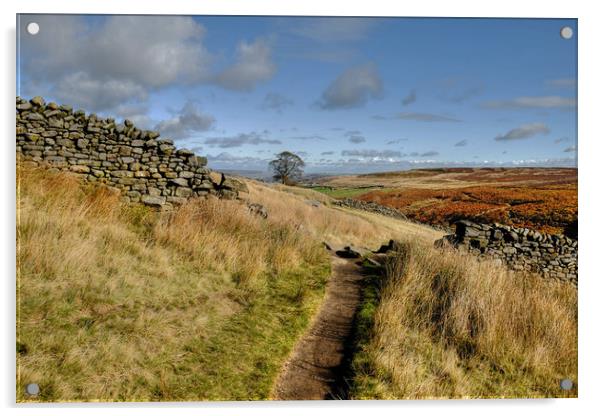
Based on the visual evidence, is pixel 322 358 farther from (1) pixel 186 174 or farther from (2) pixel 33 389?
(1) pixel 186 174

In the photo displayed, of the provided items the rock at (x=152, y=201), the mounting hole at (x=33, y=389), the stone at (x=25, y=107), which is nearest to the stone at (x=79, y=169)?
the rock at (x=152, y=201)

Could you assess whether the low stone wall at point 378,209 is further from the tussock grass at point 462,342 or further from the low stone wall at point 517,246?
the tussock grass at point 462,342

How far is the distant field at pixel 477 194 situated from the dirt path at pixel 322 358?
306 cm

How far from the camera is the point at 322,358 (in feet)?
15.4

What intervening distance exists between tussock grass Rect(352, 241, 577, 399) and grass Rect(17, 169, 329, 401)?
1066 mm

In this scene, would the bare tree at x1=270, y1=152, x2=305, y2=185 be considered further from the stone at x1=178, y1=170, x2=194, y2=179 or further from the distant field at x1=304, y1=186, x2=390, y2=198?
the stone at x1=178, y1=170, x2=194, y2=179

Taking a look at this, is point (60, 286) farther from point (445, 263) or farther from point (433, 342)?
point (445, 263)

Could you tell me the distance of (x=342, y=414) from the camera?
436 centimetres

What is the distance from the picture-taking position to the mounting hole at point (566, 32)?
516 cm

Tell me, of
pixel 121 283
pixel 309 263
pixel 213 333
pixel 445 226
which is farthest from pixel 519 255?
pixel 121 283

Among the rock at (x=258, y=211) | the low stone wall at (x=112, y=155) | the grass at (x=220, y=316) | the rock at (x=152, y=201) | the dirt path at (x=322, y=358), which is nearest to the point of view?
the grass at (x=220, y=316)

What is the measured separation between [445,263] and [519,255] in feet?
11.9

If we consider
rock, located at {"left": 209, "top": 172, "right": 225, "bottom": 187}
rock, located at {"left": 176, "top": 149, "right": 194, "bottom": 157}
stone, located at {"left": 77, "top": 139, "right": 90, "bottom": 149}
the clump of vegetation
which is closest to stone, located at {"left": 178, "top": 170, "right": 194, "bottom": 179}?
rock, located at {"left": 176, "top": 149, "right": 194, "bottom": 157}

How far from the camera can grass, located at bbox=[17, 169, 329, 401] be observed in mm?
3951
